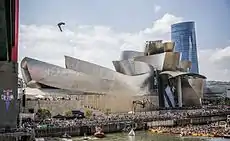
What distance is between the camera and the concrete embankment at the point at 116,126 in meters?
41.1

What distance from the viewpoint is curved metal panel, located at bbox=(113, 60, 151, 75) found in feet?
260

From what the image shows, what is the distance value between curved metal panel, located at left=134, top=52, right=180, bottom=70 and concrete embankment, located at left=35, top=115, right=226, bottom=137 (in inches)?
779

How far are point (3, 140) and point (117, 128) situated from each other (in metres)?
26.7

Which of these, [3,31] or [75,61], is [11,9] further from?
[75,61]

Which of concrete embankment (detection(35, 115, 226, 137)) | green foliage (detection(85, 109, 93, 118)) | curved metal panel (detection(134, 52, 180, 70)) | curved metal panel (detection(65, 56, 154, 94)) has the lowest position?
concrete embankment (detection(35, 115, 226, 137))

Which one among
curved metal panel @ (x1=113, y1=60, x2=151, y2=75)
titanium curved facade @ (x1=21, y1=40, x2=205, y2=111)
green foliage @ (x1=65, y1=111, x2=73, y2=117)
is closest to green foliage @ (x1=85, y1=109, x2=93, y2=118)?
green foliage @ (x1=65, y1=111, x2=73, y2=117)

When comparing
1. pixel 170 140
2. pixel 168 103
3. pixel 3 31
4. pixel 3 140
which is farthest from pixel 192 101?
pixel 3 31

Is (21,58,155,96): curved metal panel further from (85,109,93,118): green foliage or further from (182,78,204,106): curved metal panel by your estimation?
(182,78,204,106): curved metal panel

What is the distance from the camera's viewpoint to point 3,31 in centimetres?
1648

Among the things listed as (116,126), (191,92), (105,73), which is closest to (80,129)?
(116,126)

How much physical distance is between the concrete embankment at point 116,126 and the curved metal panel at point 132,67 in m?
21.0

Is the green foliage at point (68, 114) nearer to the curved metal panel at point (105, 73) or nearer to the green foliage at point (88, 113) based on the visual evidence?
the green foliage at point (88, 113)

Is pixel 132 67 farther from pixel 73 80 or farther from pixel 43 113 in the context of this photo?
pixel 43 113

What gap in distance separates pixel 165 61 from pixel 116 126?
1379 inches
